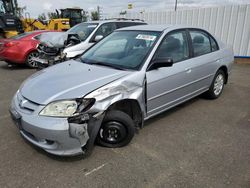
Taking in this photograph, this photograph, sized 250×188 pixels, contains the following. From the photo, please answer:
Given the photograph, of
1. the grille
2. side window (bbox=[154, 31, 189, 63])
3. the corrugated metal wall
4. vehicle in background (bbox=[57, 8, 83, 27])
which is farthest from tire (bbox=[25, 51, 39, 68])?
vehicle in background (bbox=[57, 8, 83, 27])

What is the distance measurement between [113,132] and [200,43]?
248 centimetres

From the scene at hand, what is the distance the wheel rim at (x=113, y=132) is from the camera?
2.63m

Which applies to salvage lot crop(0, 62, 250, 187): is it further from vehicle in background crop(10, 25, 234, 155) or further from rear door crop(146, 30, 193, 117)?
rear door crop(146, 30, 193, 117)

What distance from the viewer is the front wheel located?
4.32m

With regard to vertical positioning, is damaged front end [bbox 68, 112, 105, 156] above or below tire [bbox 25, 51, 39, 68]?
above

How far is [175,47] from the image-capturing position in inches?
134

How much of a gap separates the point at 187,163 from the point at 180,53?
5.93 ft

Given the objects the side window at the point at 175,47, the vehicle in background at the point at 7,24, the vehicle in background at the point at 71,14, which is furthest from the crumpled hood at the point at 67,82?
the vehicle in background at the point at 71,14

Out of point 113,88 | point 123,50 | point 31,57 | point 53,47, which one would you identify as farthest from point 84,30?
point 113,88

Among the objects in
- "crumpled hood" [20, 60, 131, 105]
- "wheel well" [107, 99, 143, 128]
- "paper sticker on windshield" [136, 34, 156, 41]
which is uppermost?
"paper sticker on windshield" [136, 34, 156, 41]

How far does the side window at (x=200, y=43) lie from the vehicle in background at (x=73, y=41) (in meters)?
2.95

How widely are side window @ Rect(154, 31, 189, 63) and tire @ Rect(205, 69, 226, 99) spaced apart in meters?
1.19

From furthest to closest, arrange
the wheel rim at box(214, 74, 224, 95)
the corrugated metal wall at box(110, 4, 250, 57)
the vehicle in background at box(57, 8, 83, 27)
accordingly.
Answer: the vehicle in background at box(57, 8, 83, 27) < the corrugated metal wall at box(110, 4, 250, 57) < the wheel rim at box(214, 74, 224, 95)

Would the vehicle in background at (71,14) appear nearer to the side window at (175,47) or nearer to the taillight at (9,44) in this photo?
the taillight at (9,44)
